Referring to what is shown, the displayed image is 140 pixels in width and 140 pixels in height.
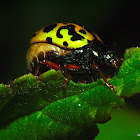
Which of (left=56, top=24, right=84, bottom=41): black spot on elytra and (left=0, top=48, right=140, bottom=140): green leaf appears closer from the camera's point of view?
(left=0, top=48, right=140, bottom=140): green leaf

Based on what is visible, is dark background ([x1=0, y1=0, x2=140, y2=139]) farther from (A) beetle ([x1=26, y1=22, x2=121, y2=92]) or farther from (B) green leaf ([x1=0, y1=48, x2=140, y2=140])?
(B) green leaf ([x1=0, y1=48, x2=140, y2=140])

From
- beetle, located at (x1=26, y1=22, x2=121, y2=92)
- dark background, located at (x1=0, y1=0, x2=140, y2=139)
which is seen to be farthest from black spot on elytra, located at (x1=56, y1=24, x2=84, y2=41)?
dark background, located at (x1=0, y1=0, x2=140, y2=139)

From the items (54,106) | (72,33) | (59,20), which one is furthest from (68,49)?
(59,20)

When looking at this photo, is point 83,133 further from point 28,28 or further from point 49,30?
point 28,28

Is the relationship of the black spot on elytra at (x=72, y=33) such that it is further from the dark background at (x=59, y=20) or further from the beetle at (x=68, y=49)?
the dark background at (x=59, y=20)

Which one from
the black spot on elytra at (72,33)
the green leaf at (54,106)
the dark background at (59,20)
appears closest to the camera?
the green leaf at (54,106)

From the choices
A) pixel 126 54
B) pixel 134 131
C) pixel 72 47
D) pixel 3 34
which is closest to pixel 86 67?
pixel 72 47

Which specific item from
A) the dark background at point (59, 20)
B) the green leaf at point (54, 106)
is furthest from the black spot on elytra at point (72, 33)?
the dark background at point (59, 20)
